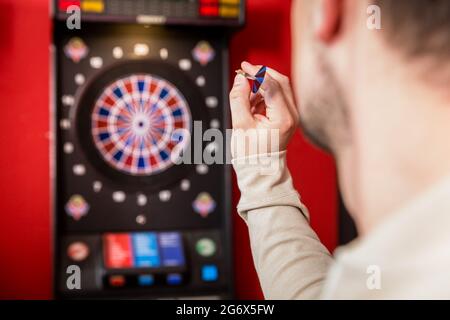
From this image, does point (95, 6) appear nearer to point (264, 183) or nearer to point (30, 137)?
point (30, 137)

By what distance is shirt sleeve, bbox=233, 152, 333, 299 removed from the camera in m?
0.62

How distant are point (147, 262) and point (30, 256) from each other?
0.31 m

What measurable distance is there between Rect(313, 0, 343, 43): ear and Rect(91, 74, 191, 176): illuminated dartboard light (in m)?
0.92

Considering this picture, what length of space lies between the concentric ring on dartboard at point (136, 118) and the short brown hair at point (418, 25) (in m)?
0.95

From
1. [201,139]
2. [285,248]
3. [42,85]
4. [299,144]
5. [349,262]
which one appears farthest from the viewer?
[42,85]

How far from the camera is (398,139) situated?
1.83ft

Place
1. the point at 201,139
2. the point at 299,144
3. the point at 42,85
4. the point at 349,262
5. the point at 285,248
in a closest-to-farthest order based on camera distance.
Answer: the point at 349,262, the point at 285,248, the point at 299,144, the point at 201,139, the point at 42,85

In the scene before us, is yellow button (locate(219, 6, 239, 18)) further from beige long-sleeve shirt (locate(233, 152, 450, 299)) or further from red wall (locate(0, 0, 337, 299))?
beige long-sleeve shirt (locate(233, 152, 450, 299))

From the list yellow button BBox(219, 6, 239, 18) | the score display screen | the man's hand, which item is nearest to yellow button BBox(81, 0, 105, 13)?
yellow button BBox(219, 6, 239, 18)

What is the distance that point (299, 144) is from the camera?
0.97 m

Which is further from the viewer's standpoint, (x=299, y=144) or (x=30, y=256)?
(x=30, y=256)

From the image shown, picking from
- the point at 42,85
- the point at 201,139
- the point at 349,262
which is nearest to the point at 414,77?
the point at 349,262

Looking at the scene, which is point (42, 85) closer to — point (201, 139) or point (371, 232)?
point (201, 139)

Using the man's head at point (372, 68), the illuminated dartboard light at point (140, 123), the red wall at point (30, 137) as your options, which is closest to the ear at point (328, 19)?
the man's head at point (372, 68)
